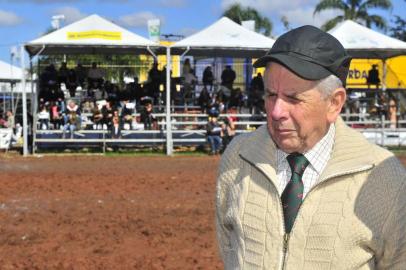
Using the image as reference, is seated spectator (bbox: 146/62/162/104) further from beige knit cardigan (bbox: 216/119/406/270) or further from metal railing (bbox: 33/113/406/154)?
beige knit cardigan (bbox: 216/119/406/270)

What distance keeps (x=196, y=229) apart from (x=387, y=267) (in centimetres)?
724

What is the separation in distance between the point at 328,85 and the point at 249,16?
51831 millimetres

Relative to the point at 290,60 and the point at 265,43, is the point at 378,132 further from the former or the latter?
the point at 290,60

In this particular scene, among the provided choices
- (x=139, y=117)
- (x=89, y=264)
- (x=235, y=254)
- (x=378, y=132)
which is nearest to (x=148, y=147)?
(x=139, y=117)

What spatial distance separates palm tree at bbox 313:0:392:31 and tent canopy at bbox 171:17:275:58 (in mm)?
25912

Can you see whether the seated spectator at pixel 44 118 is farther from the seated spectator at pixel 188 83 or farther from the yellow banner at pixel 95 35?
the seated spectator at pixel 188 83

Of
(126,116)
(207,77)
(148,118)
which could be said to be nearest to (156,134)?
(148,118)

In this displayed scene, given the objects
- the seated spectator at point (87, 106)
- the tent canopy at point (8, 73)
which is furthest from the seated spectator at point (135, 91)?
the tent canopy at point (8, 73)

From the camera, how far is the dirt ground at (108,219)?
7.96 metres

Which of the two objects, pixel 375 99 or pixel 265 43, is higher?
pixel 265 43

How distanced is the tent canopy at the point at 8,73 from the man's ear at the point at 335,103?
29755 millimetres

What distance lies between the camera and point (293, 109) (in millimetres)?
2391

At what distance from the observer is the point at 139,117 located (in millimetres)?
26391

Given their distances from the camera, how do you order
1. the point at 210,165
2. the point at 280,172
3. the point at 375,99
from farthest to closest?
the point at 375,99, the point at 210,165, the point at 280,172
